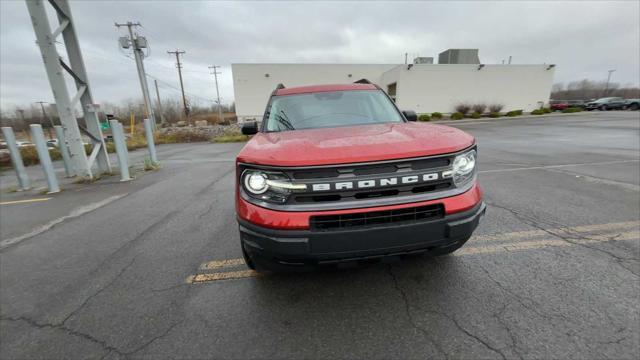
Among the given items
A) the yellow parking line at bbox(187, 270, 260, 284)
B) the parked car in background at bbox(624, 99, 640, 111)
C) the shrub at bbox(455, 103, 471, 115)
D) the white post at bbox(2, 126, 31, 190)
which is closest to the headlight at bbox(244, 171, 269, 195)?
the yellow parking line at bbox(187, 270, 260, 284)

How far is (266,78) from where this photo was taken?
2995 cm

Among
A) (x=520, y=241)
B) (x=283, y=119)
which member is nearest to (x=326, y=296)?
(x=283, y=119)

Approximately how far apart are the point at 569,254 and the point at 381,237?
242cm

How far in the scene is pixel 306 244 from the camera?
5.53 ft

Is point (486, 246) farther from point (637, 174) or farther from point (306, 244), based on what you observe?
point (637, 174)

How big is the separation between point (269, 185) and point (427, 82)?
30656 mm

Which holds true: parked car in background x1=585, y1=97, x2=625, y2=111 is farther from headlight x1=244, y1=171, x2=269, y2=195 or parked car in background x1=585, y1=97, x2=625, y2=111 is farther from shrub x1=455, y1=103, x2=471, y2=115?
headlight x1=244, y1=171, x2=269, y2=195

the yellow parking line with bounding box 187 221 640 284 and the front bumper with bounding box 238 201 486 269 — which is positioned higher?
the front bumper with bounding box 238 201 486 269

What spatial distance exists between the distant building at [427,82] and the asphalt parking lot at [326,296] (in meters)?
26.8

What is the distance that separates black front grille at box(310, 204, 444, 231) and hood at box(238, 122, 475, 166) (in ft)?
1.15

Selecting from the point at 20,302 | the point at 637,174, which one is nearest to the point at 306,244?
the point at 20,302

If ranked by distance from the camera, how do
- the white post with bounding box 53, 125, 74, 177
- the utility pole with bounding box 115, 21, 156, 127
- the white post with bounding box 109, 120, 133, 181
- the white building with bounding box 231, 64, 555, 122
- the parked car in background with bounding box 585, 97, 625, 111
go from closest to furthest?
the white post with bounding box 109, 120, 133, 181 → the white post with bounding box 53, 125, 74, 177 → the utility pole with bounding box 115, 21, 156, 127 → the white building with bounding box 231, 64, 555, 122 → the parked car in background with bounding box 585, 97, 625, 111

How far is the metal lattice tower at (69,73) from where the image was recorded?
6.01 meters

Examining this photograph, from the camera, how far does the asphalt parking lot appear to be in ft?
5.93
